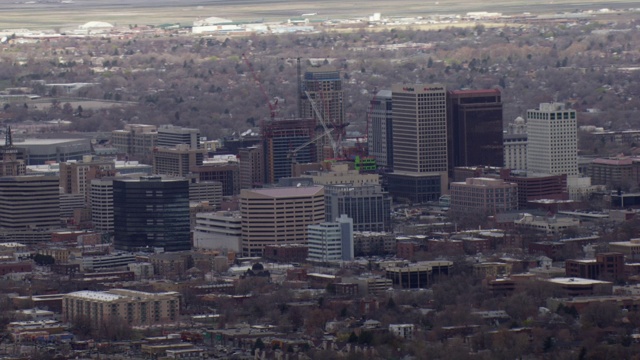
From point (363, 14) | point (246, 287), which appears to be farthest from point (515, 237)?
point (363, 14)

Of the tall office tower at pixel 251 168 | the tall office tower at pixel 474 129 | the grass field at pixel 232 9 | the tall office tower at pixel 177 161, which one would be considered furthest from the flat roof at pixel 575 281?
the grass field at pixel 232 9

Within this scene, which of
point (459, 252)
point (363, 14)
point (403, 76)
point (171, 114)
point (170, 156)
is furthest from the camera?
point (363, 14)

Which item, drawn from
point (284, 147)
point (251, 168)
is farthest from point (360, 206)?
point (284, 147)

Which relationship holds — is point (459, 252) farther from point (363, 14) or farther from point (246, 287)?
point (363, 14)

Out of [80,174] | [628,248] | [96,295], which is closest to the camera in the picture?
[96,295]

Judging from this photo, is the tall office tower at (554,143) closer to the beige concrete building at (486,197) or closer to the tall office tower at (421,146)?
the tall office tower at (421,146)

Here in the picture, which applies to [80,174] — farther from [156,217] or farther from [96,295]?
[96,295]
